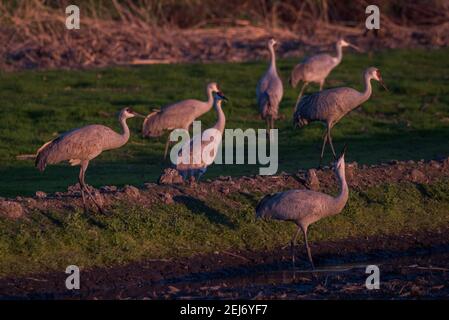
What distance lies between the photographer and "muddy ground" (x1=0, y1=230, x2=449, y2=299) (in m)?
11.0

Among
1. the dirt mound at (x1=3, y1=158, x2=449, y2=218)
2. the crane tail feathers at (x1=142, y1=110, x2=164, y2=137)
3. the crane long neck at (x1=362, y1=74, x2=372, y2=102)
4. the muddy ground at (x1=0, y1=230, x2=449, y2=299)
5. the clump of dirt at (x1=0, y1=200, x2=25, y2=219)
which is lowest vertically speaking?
the muddy ground at (x1=0, y1=230, x2=449, y2=299)

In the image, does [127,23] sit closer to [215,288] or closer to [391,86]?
[391,86]

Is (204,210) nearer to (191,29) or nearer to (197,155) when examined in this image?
(197,155)

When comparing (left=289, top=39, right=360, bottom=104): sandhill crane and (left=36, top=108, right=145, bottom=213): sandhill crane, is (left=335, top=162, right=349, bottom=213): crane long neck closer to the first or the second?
(left=36, top=108, right=145, bottom=213): sandhill crane

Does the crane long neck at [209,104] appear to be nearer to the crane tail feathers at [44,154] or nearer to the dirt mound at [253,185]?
the dirt mound at [253,185]

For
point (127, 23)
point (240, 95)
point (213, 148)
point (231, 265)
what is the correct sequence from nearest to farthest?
point (231, 265), point (213, 148), point (240, 95), point (127, 23)

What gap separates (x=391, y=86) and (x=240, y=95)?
10.2 feet

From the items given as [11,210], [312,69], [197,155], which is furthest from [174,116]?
[312,69]

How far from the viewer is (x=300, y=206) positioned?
12.4 m

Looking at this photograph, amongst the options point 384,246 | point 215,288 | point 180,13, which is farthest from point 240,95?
point 215,288

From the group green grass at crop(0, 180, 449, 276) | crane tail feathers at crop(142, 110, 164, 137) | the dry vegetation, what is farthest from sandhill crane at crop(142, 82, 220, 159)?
the dry vegetation

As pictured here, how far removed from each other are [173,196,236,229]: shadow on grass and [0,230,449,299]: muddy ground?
0.54m

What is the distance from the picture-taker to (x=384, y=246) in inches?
543

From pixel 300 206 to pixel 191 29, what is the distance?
1495cm
